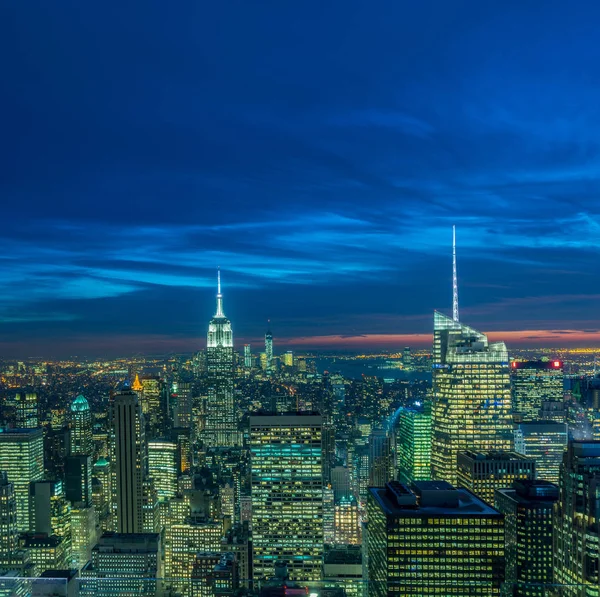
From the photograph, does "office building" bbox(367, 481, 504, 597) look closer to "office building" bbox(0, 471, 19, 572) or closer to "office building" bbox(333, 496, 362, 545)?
"office building" bbox(333, 496, 362, 545)

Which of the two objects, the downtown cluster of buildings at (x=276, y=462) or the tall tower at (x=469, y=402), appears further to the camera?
the tall tower at (x=469, y=402)

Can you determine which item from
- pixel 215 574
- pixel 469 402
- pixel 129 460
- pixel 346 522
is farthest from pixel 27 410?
pixel 469 402

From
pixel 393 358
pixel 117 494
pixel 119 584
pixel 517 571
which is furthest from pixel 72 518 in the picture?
pixel 517 571

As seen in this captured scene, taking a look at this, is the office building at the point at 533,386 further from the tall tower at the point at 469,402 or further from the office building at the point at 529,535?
the office building at the point at 529,535

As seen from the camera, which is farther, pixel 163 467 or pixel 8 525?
pixel 163 467

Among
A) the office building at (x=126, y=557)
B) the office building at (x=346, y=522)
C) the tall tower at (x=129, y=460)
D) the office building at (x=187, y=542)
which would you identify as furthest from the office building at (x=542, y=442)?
the tall tower at (x=129, y=460)

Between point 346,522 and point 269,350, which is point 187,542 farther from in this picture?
point 269,350

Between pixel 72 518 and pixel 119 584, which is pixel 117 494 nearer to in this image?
pixel 72 518
